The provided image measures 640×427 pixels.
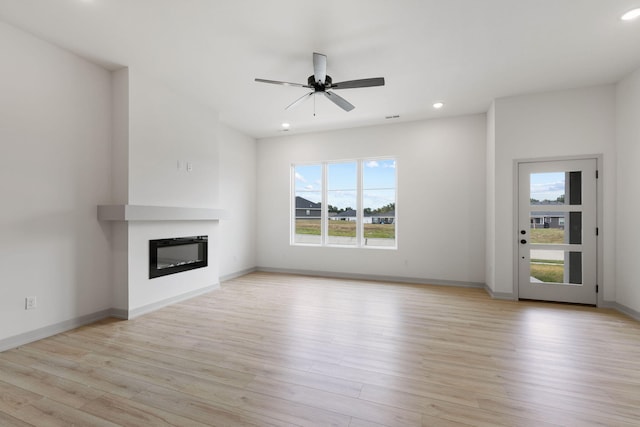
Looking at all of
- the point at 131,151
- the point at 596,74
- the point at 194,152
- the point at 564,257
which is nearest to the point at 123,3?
the point at 131,151

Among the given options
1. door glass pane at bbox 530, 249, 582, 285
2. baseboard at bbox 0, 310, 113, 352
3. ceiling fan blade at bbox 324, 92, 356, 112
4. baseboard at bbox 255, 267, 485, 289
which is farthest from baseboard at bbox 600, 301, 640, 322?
baseboard at bbox 0, 310, 113, 352

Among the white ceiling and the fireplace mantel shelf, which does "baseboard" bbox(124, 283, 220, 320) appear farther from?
the white ceiling

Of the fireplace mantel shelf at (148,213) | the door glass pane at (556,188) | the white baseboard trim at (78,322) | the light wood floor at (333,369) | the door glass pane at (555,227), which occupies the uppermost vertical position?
the door glass pane at (556,188)

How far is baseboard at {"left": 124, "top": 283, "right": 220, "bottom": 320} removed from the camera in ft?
12.0

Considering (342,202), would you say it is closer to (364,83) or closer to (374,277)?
(374,277)

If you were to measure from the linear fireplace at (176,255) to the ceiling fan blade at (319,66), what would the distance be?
9.90 ft

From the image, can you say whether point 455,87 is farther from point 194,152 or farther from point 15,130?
point 15,130

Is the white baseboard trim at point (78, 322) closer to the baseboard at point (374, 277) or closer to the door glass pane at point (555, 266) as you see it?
the baseboard at point (374, 277)

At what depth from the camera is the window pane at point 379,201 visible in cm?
598

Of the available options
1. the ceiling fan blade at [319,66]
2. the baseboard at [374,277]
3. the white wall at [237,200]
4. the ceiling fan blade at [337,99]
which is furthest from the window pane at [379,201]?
the ceiling fan blade at [319,66]

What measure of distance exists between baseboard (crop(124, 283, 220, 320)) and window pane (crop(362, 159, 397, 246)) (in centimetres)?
323

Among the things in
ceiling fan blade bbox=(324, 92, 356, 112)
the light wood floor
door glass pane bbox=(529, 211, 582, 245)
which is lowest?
the light wood floor

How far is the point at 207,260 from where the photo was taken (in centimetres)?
491

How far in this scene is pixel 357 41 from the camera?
3047mm
